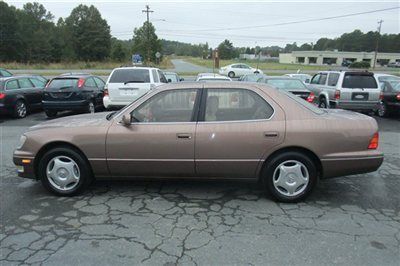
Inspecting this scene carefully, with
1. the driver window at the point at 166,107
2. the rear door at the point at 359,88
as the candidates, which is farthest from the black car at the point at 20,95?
the rear door at the point at 359,88

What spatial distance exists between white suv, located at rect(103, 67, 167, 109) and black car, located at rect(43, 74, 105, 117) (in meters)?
1.57

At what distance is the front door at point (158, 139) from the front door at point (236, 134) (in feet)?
0.55

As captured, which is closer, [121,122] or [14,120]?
[121,122]

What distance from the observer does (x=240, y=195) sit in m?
4.84

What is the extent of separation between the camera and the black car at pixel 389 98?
492 inches

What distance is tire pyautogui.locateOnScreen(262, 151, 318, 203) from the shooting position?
14.6 feet

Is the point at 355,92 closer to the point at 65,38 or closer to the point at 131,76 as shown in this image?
the point at 131,76

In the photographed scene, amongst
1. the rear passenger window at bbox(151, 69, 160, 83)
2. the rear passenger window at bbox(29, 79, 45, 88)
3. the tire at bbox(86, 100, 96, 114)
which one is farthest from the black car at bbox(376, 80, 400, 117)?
the rear passenger window at bbox(29, 79, 45, 88)

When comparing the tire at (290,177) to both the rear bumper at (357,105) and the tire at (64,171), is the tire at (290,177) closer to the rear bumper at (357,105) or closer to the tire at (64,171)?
the tire at (64,171)

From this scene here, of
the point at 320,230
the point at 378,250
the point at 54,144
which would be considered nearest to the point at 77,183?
the point at 54,144

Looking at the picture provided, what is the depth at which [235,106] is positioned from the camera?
15.2 ft

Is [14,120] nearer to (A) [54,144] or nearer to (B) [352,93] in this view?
(A) [54,144]

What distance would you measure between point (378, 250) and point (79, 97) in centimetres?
1073

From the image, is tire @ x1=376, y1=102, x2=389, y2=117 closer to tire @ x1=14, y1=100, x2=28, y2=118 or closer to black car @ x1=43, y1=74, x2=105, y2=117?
black car @ x1=43, y1=74, x2=105, y2=117
